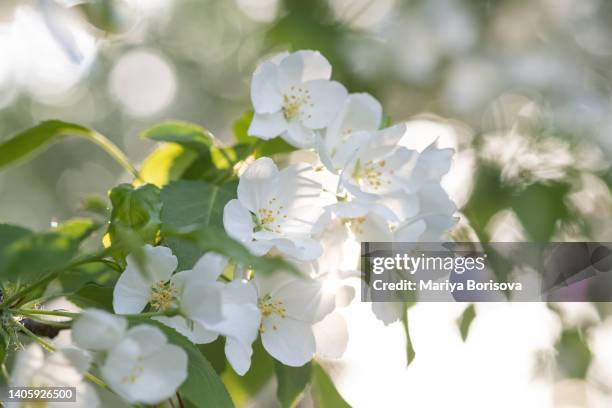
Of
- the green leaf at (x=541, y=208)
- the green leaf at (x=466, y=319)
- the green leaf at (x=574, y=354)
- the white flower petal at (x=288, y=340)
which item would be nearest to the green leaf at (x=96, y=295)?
the white flower petal at (x=288, y=340)

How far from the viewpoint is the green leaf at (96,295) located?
69 cm

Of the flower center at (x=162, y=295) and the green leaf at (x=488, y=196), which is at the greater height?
the green leaf at (x=488, y=196)

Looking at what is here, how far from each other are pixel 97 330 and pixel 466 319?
0.67 m

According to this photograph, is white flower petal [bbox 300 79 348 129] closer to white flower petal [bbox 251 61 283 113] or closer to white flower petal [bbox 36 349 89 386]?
white flower petal [bbox 251 61 283 113]

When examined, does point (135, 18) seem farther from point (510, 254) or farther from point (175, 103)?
point (175, 103)

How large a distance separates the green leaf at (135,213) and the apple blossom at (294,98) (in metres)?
0.16

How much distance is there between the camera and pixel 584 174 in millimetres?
1506

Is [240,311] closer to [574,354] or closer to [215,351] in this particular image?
[215,351]

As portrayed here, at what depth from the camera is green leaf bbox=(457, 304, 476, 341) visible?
108 cm

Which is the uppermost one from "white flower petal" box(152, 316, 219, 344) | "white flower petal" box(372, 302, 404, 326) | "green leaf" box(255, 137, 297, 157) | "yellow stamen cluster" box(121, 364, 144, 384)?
"green leaf" box(255, 137, 297, 157)

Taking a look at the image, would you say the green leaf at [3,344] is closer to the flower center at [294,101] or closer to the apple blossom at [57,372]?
the apple blossom at [57,372]

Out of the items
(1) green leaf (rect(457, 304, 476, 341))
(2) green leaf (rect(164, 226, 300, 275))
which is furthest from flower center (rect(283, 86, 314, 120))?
(1) green leaf (rect(457, 304, 476, 341))

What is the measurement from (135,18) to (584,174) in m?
0.94

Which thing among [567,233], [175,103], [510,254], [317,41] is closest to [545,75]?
[317,41]
